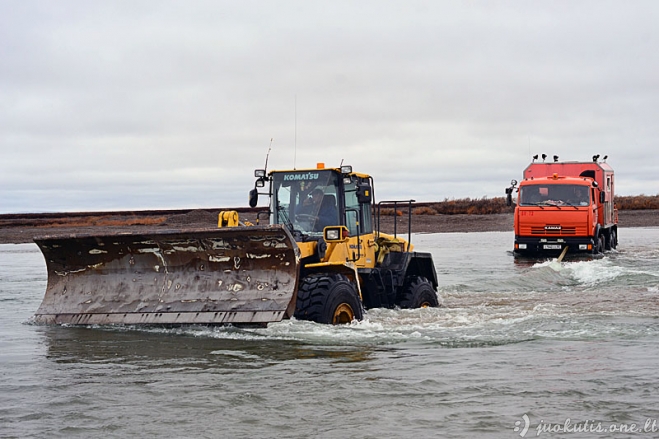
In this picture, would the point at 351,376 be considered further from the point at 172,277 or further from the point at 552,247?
the point at 552,247

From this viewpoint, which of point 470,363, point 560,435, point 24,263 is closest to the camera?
point 560,435

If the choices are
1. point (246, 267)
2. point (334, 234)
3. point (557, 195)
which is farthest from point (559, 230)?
point (246, 267)

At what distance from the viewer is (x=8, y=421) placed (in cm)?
698

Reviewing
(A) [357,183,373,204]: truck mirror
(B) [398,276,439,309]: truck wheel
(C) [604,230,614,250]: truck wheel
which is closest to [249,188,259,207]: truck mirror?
(A) [357,183,373,204]: truck mirror

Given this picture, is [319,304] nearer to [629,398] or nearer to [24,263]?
[629,398]

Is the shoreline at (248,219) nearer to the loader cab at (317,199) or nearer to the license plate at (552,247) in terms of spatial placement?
the license plate at (552,247)

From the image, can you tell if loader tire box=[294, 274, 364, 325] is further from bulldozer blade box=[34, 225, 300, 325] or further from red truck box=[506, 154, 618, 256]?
red truck box=[506, 154, 618, 256]

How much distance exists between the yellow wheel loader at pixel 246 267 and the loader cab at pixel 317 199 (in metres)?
0.01

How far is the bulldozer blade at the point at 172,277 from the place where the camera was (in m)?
10.5

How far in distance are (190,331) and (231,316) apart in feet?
2.67

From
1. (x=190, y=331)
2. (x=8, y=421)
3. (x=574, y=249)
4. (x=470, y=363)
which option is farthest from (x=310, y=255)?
(x=574, y=249)

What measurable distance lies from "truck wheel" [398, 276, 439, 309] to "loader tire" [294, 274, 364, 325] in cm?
222

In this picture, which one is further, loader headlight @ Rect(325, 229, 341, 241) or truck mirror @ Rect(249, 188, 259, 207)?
truck mirror @ Rect(249, 188, 259, 207)

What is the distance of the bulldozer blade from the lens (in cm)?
1048
